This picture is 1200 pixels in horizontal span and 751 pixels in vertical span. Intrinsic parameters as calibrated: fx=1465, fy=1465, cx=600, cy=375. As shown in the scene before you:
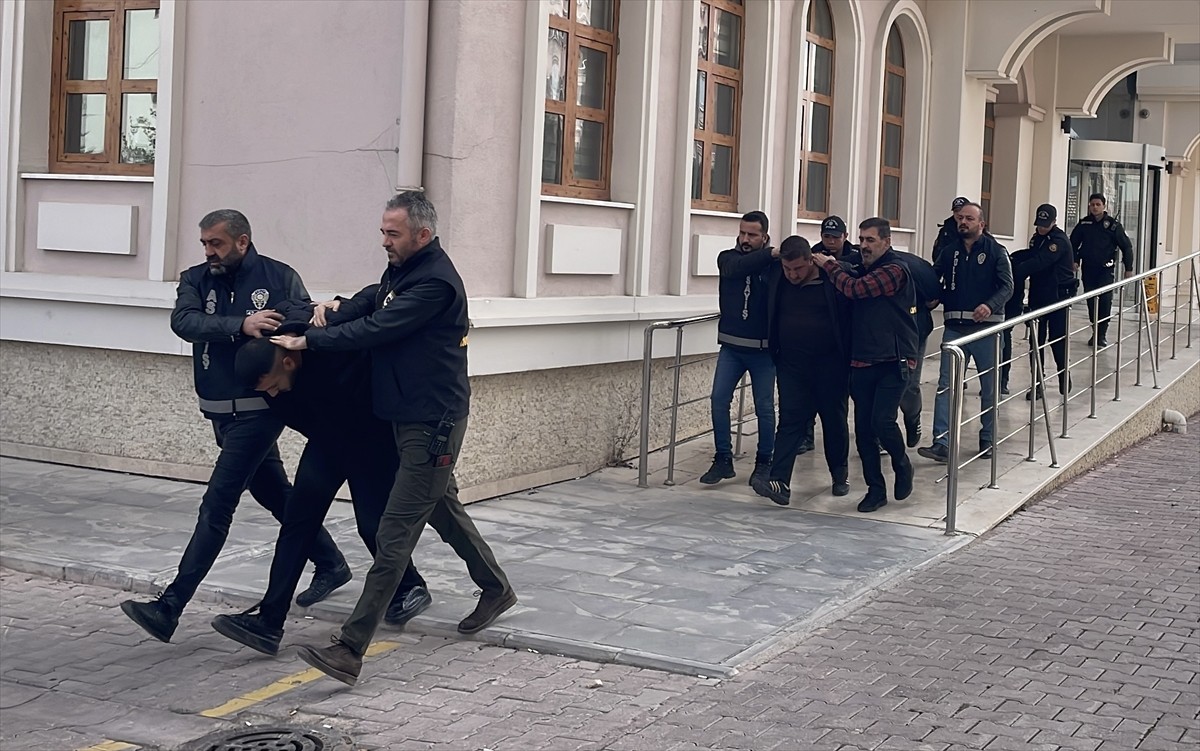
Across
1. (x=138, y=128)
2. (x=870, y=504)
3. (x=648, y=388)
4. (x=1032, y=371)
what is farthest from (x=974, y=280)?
(x=138, y=128)

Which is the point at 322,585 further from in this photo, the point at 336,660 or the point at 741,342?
the point at 741,342

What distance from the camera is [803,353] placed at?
9.80 m

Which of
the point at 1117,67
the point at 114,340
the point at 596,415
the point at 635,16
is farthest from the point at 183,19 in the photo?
the point at 1117,67

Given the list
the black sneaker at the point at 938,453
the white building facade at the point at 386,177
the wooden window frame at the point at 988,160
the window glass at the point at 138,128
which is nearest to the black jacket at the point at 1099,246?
the white building facade at the point at 386,177

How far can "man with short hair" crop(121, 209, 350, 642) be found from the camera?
256 inches

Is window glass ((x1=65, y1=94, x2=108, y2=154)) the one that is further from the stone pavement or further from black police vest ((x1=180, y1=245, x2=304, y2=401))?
black police vest ((x1=180, y1=245, x2=304, y2=401))

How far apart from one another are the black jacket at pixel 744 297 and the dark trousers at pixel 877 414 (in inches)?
33.0

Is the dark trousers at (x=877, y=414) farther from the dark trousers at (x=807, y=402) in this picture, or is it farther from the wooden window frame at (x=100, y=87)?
the wooden window frame at (x=100, y=87)

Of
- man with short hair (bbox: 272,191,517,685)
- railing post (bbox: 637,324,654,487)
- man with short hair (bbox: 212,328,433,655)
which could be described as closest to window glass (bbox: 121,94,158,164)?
railing post (bbox: 637,324,654,487)

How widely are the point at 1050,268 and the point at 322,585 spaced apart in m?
8.15

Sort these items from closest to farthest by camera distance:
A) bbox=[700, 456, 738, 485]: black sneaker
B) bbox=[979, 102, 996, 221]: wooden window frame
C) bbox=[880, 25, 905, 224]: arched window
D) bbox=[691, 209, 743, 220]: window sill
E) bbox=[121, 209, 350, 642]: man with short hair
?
bbox=[121, 209, 350, 642]: man with short hair < bbox=[700, 456, 738, 485]: black sneaker < bbox=[691, 209, 743, 220]: window sill < bbox=[880, 25, 905, 224]: arched window < bbox=[979, 102, 996, 221]: wooden window frame

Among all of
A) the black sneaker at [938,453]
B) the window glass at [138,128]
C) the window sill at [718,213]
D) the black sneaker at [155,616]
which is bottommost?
the black sneaker at [155,616]

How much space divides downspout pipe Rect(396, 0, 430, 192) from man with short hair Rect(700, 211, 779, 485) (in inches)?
91.8

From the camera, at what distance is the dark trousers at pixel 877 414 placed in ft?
31.7
